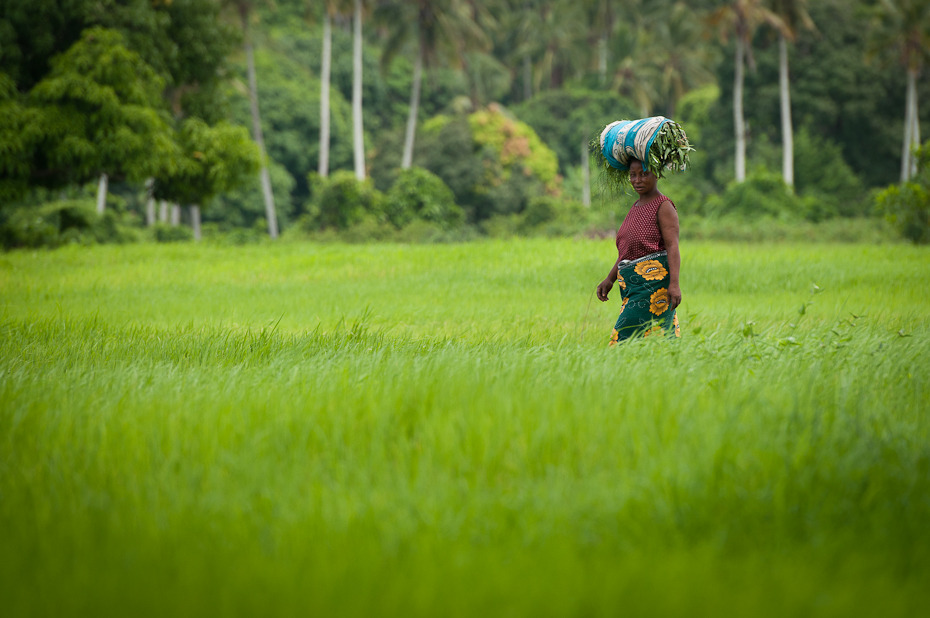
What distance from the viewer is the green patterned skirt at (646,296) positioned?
4293mm

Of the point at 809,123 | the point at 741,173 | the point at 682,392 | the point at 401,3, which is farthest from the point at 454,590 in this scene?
the point at 809,123

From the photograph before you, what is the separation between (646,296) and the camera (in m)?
4.32

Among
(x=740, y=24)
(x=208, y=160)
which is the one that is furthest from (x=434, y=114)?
(x=208, y=160)

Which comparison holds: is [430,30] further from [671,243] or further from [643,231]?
[671,243]

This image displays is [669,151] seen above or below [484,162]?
below

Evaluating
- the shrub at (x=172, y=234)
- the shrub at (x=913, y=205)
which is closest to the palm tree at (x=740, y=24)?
the shrub at (x=913, y=205)

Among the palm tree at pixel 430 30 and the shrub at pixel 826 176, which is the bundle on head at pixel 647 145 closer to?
the palm tree at pixel 430 30

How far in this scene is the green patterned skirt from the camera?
429 cm

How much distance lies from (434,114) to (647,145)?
3741 cm

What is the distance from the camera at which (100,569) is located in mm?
1742

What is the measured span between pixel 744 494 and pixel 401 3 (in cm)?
2873

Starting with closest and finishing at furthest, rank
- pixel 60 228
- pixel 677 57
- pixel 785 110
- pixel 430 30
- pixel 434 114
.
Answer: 1. pixel 60 228
2. pixel 430 30
3. pixel 785 110
4. pixel 677 57
5. pixel 434 114

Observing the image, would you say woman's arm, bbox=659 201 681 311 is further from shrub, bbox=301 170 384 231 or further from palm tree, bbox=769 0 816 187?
palm tree, bbox=769 0 816 187

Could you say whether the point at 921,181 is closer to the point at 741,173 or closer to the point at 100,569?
the point at 741,173
